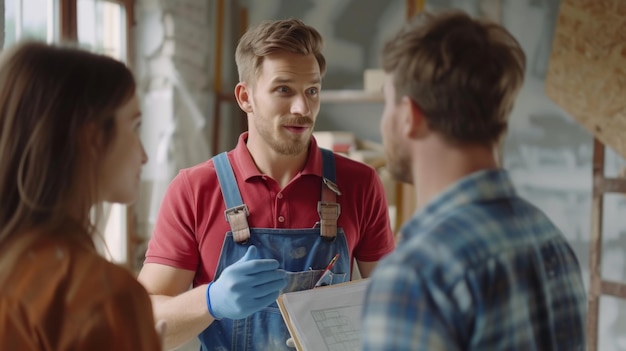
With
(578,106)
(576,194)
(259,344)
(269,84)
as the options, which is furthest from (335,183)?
(576,194)

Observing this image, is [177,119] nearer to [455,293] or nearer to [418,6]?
[418,6]

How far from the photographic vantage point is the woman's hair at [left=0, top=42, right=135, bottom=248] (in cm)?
92

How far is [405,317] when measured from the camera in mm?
834

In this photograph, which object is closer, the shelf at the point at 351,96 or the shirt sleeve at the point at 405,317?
the shirt sleeve at the point at 405,317

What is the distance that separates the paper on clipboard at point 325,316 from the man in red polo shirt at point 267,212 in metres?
0.06

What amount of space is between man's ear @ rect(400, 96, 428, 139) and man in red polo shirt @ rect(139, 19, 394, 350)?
0.63 m

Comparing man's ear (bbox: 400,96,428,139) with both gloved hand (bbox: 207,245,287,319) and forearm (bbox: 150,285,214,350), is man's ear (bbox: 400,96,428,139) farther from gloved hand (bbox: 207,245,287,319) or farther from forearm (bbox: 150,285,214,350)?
forearm (bbox: 150,285,214,350)

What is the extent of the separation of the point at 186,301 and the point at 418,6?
268 centimetres

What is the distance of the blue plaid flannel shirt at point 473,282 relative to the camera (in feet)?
2.75

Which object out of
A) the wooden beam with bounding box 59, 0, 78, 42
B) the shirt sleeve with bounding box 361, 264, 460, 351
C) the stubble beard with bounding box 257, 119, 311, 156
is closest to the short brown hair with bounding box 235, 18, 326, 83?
the stubble beard with bounding box 257, 119, 311, 156

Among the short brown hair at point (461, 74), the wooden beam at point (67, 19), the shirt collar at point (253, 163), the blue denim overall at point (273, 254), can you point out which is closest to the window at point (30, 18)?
the wooden beam at point (67, 19)

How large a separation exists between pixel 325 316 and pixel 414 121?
2.14 feet

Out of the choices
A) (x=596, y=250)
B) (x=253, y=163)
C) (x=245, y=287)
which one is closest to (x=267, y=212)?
(x=253, y=163)

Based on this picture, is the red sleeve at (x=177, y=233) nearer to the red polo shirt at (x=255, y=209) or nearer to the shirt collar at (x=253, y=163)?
the red polo shirt at (x=255, y=209)
